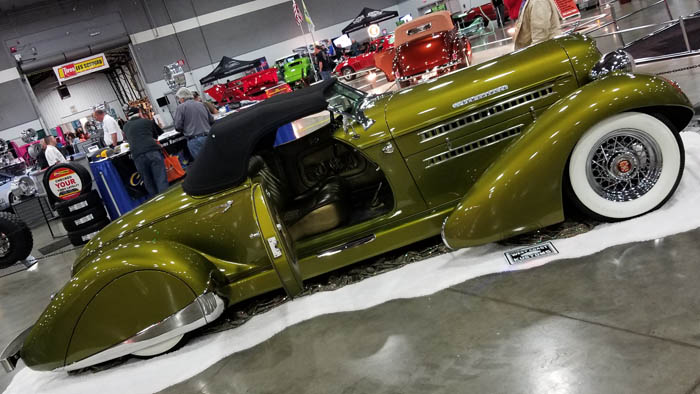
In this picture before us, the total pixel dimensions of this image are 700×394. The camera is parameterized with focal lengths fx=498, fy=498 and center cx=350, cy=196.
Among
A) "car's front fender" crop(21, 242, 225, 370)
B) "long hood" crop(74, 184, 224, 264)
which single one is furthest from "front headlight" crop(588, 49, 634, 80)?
"car's front fender" crop(21, 242, 225, 370)

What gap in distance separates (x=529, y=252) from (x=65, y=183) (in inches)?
298

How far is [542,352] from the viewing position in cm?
239

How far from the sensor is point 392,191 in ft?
11.8

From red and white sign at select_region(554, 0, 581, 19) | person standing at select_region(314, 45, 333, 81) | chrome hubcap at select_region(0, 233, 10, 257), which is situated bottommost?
chrome hubcap at select_region(0, 233, 10, 257)

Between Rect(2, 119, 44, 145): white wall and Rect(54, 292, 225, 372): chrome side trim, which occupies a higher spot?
Rect(2, 119, 44, 145): white wall

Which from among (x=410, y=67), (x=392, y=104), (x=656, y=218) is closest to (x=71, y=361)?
(x=392, y=104)

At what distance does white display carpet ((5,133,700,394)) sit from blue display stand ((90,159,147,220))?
207 inches

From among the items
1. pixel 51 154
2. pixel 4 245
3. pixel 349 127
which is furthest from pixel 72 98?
pixel 349 127

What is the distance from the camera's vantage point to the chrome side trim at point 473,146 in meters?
3.54

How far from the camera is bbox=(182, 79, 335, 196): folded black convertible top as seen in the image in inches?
136

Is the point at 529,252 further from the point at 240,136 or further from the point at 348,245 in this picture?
the point at 240,136

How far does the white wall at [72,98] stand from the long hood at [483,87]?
95.0 feet

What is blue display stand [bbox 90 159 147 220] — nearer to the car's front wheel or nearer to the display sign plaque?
the display sign plaque

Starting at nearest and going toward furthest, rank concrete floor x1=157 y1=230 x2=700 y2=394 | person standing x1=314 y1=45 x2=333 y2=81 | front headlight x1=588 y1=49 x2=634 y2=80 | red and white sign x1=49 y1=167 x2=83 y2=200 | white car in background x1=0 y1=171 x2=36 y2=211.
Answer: concrete floor x1=157 y1=230 x2=700 y2=394 → front headlight x1=588 y1=49 x2=634 y2=80 → red and white sign x1=49 y1=167 x2=83 y2=200 → white car in background x1=0 y1=171 x2=36 y2=211 → person standing x1=314 y1=45 x2=333 y2=81
